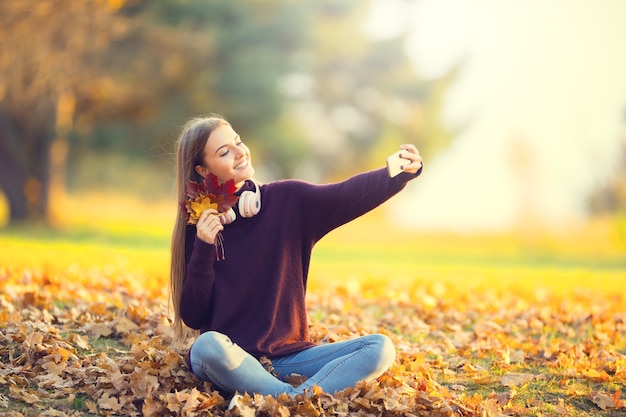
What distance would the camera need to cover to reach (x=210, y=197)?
3684mm

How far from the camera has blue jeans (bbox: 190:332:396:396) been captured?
11.7ft

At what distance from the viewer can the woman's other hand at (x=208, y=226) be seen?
362 cm

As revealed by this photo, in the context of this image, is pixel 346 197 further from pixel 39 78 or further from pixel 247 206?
pixel 39 78

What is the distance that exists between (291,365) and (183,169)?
4.05 feet

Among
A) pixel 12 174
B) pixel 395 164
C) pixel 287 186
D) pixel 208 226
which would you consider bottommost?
pixel 208 226

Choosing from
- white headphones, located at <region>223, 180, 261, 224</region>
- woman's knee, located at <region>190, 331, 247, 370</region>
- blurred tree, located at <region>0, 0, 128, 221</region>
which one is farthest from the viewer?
blurred tree, located at <region>0, 0, 128, 221</region>

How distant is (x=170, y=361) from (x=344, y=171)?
2306 cm

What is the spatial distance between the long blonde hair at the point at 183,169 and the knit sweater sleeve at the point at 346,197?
63 centimetres

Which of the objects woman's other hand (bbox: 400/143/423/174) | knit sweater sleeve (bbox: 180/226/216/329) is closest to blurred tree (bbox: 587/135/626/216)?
woman's other hand (bbox: 400/143/423/174)

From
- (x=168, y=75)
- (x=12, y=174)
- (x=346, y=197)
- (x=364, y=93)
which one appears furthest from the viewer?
(x=364, y=93)

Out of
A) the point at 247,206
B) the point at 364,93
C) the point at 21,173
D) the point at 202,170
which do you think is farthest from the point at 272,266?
the point at 364,93

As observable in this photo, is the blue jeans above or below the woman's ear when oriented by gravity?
below

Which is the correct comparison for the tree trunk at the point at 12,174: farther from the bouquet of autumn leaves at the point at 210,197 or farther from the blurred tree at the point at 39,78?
the bouquet of autumn leaves at the point at 210,197

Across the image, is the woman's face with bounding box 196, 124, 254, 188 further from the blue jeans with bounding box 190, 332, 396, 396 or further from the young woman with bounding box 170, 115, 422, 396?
the blue jeans with bounding box 190, 332, 396, 396
